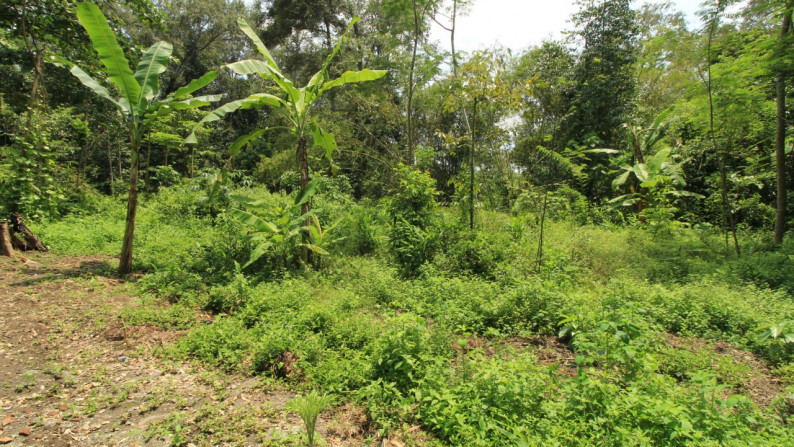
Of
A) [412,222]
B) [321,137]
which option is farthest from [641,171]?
[321,137]

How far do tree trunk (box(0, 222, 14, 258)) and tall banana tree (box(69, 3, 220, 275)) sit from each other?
73.4 inches

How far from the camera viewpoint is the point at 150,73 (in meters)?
5.00

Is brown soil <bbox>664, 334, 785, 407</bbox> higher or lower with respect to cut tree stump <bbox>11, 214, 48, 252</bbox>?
lower

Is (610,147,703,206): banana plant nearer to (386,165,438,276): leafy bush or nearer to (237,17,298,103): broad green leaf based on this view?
(386,165,438,276): leafy bush

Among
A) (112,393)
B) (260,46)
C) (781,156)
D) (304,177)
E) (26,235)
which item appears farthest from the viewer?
(781,156)

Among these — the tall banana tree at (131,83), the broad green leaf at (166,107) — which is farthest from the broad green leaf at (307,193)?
the tall banana tree at (131,83)

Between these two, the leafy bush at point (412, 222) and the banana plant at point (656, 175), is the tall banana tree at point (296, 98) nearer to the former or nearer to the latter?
the leafy bush at point (412, 222)

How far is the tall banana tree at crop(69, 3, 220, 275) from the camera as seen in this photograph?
4582 millimetres

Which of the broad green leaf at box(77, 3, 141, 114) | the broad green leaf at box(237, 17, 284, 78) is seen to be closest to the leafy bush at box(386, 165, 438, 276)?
the broad green leaf at box(237, 17, 284, 78)

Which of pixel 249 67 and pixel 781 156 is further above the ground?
pixel 249 67

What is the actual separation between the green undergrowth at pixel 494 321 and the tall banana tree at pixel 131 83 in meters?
1.61

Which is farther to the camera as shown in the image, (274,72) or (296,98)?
(296,98)

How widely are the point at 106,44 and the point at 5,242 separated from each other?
11.8ft

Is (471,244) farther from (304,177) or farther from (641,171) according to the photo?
(641,171)
